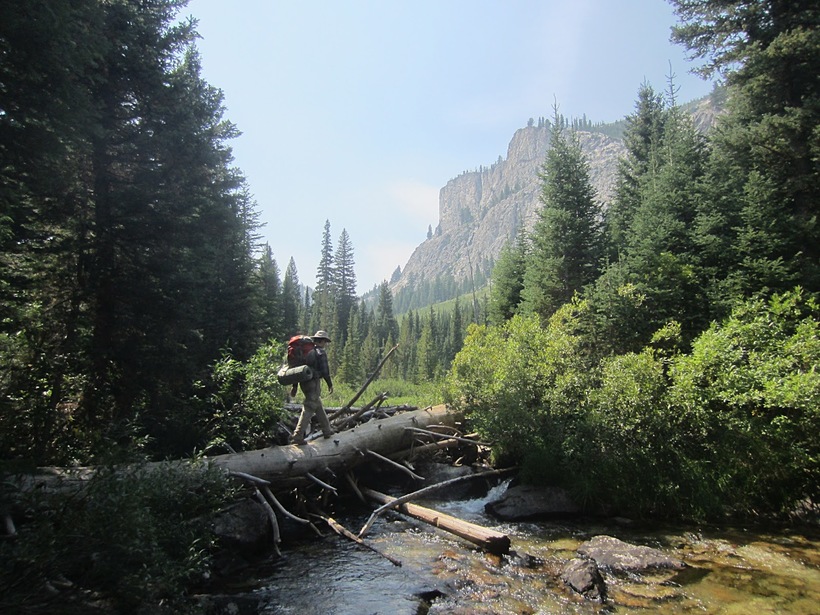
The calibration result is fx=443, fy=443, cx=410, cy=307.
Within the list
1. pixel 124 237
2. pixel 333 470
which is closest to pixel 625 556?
pixel 333 470

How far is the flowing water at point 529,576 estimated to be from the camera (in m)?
6.00

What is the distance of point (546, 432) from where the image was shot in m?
11.2

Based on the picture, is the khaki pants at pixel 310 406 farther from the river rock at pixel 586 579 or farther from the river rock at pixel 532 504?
the river rock at pixel 586 579

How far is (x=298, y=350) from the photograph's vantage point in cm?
1029

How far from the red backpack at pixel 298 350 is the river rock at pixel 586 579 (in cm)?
663

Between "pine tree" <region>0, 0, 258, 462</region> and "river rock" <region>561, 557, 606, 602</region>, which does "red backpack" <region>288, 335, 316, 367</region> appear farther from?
"river rock" <region>561, 557, 606, 602</region>

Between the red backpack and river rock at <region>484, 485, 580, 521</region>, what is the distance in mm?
5463

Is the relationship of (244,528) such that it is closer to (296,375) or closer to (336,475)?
(336,475)

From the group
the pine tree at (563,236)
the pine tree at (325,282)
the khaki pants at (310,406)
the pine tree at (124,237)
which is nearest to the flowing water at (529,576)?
the khaki pants at (310,406)

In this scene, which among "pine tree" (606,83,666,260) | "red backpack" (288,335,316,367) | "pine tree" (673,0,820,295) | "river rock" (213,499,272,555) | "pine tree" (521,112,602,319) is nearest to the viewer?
"river rock" (213,499,272,555)

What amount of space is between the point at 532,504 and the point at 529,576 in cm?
317

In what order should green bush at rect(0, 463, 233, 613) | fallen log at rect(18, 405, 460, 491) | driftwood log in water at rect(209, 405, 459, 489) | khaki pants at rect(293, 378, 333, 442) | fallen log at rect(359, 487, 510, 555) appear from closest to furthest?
1. green bush at rect(0, 463, 233, 613)
2. fallen log at rect(18, 405, 460, 491)
3. fallen log at rect(359, 487, 510, 555)
4. driftwood log in water at rect(209, 405, 459, 489)
5. khaki pants at rect(293, 378, 333, 442)

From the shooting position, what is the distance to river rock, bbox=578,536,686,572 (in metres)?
6.98

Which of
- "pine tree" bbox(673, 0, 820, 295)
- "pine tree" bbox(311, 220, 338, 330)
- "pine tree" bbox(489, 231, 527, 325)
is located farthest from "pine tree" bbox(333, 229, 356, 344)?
"pine tree" bbox(673, 0, 820, 295)
